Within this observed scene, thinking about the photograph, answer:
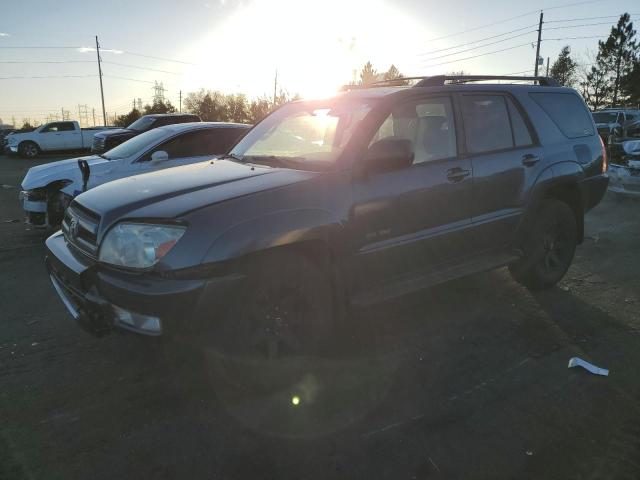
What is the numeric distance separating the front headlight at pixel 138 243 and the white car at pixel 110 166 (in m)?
4.07

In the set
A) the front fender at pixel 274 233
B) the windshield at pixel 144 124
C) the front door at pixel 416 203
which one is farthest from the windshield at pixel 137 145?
the windshield at pixel 144 124

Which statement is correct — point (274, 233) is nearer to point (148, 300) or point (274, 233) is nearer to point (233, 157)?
point (148, 300)

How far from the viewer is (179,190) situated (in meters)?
2.98

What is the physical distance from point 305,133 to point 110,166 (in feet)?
13.3

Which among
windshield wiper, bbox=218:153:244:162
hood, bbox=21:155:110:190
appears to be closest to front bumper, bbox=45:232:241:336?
windshield wiper, bbox=218:153:244:162

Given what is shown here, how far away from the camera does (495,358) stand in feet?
11.0

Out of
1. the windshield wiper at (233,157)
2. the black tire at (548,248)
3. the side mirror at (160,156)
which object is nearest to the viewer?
the windshield wiper at (233,157)

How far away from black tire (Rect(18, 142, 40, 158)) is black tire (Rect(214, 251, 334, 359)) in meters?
26.1

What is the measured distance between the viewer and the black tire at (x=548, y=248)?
439 cm

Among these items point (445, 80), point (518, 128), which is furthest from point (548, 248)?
point (445, 80)

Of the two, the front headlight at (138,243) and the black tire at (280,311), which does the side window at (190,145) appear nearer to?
the front headlight at (138,243)

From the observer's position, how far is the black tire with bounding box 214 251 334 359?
271cm

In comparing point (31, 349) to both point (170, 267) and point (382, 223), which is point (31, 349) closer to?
point (170, 267)

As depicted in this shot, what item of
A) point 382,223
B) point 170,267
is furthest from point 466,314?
point 170,267
